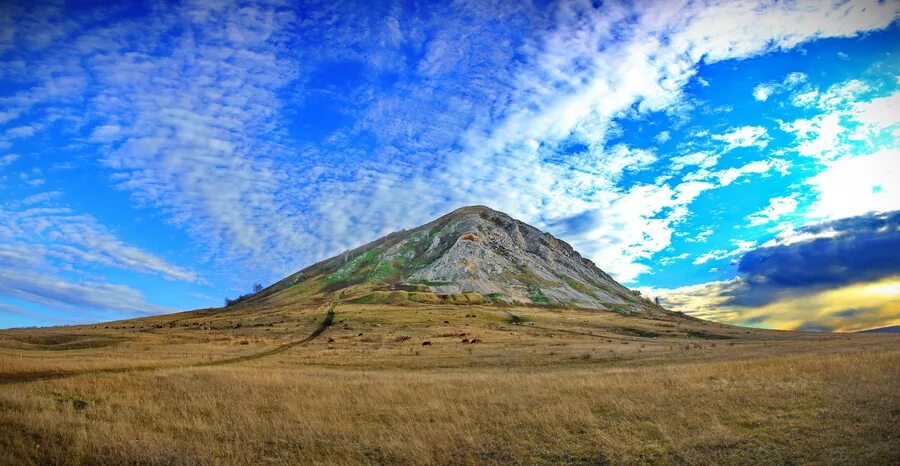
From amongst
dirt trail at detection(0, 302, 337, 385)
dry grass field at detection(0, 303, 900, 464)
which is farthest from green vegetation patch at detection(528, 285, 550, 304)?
dry grass field at detection(0, 303, 900, 464)

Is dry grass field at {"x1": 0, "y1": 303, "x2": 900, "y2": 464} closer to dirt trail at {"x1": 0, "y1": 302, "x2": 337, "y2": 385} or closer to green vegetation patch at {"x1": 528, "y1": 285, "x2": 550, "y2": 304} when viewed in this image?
dirt trail at {"x1": 0, "y1": 302, "x2": 337, "y2": 385}

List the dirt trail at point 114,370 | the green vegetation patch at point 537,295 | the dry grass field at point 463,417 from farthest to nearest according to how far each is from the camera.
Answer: the green vegetation patch at point 537,295, the dirt trail at point 114,370, the dry grass field at point 463,417

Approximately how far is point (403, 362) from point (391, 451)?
3003cm

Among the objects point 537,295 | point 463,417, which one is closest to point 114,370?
point 463,417

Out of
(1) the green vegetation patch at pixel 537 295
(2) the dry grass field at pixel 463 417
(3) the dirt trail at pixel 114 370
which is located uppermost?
(1) the green vegetation patch at pixel 537 295

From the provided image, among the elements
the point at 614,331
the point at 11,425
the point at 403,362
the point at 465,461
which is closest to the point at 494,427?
the point at 465,461

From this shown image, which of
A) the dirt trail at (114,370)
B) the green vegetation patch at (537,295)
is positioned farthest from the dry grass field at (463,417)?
the green vegetation patch at (537,295)

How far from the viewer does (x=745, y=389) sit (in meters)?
20.0

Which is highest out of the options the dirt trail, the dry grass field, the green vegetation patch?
the green vegetation patch

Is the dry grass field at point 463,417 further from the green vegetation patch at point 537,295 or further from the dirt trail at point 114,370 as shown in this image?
the green vegetation patch at point 537,295

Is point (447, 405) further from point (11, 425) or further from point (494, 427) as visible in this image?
point (11, 425)

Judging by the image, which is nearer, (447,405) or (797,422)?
(797,422)

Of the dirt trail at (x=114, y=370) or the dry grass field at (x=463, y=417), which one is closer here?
the dry grass field at (x=463, y=417)

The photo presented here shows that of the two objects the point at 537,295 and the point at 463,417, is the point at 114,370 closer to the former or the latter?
the point at 463,417
